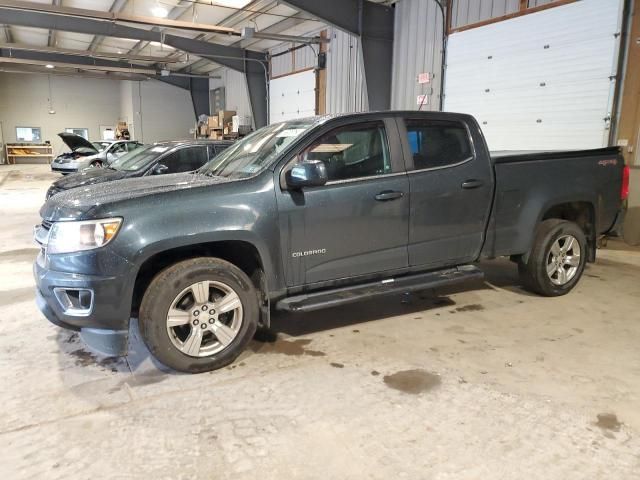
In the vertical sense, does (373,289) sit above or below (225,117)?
below

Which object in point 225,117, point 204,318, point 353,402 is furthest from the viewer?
point 225,117

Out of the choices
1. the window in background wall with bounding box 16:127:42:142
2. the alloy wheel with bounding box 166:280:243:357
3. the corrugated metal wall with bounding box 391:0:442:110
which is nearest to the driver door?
the alloy wheel with bounding box 166:280:243:357

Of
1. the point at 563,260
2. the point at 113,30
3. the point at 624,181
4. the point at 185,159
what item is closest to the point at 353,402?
the point at 563,260

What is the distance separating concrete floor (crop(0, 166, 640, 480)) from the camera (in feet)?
7.25

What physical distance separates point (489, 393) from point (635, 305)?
2.52m

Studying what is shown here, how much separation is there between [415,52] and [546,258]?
792 centimetres

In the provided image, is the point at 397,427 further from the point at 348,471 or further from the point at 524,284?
the point at 524,284

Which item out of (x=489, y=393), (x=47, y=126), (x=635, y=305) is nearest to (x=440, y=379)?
(x=489, y=393)

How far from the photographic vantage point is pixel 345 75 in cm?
1305

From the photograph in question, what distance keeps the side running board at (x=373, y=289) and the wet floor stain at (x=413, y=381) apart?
615 mm

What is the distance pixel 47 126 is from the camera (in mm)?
28391

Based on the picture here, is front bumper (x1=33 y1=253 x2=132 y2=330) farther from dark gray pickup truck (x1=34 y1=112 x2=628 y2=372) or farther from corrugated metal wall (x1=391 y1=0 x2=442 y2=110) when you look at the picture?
corrugated metal wall (x1=391 y1=0 x2=442 y2=110)

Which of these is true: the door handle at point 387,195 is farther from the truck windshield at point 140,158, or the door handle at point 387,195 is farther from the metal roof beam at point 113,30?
the metal roof beam at point 113,30

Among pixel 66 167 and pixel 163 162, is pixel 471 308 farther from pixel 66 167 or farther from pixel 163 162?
pixel 66 167
